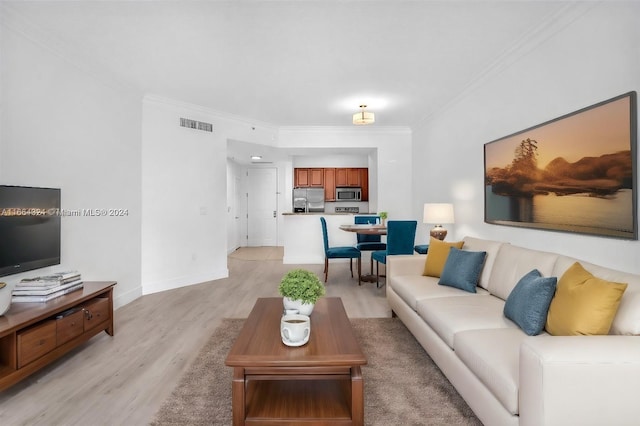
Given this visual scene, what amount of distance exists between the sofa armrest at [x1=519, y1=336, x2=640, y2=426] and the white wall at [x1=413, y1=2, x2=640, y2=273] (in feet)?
3.75

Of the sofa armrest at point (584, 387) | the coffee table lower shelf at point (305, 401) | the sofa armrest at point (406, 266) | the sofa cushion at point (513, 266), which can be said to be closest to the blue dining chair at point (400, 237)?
the sofa armrest at point (406, 266)

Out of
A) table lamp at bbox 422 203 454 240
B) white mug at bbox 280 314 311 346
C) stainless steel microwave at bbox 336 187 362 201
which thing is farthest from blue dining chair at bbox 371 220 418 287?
stainless steel microwave at bbox 336 187 362 201

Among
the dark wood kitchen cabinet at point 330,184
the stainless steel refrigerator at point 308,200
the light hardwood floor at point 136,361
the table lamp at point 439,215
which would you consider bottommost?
the light hardwood floor at point 136,361

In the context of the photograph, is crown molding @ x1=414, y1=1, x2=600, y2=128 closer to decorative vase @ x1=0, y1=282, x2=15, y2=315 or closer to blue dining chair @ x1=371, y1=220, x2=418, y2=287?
blue dining chair @ x1=371, y1=220, x2=418, y2=287

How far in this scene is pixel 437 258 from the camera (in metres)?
3.21

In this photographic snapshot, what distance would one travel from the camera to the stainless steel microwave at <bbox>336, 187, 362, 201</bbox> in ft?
27.7

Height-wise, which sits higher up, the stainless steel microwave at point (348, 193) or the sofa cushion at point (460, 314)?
the stainless steel microwave at point (348, 193)

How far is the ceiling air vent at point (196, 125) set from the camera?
4.85 m

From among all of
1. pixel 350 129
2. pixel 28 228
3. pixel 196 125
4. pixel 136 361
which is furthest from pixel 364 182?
pixel 28 228

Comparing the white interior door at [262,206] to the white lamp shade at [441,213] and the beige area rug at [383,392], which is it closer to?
the white lamp shade at [441,213]

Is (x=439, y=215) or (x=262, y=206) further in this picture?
(x=262, y=206)

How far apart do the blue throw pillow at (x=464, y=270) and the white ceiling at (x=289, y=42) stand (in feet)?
6.39

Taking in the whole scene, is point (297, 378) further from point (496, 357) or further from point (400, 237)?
point (400, 237)

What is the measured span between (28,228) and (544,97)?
14.1ft
